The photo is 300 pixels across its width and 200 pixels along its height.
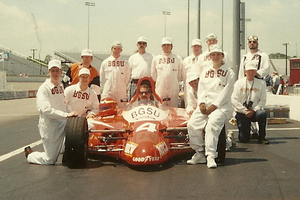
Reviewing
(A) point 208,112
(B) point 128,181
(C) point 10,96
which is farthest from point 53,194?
(C) point 10,96

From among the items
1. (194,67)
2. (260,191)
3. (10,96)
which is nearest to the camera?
(260,191)

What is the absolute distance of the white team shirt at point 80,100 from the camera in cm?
815

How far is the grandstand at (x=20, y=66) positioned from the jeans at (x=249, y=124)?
5407cm

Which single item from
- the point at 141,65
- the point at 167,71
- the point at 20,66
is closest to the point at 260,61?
the point at 167,71

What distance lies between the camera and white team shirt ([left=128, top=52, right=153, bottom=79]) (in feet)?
36.3

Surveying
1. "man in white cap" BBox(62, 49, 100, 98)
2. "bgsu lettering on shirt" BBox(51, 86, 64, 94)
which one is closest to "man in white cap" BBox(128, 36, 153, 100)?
"man in white cap" BBox(62, 49, 100, 98)

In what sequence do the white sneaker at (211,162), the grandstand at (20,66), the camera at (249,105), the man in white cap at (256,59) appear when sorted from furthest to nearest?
the grandstand at (20,66), the man in white cap at (256,59), the camera at (249,105), the white sneaker at (211,162)

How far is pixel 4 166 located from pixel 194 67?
491cm

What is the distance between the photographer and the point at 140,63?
11.1 m

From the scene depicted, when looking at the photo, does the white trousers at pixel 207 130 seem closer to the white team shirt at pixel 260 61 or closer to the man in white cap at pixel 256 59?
the man in white cap at pixel 256 59

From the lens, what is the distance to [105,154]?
754cm

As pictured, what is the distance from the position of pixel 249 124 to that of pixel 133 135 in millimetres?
3777

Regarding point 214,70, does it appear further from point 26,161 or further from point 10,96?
point 10,96

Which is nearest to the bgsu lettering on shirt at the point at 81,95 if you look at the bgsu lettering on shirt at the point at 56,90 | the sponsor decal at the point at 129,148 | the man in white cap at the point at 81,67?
the bgsu lettering on shirt at the point at 56,90
